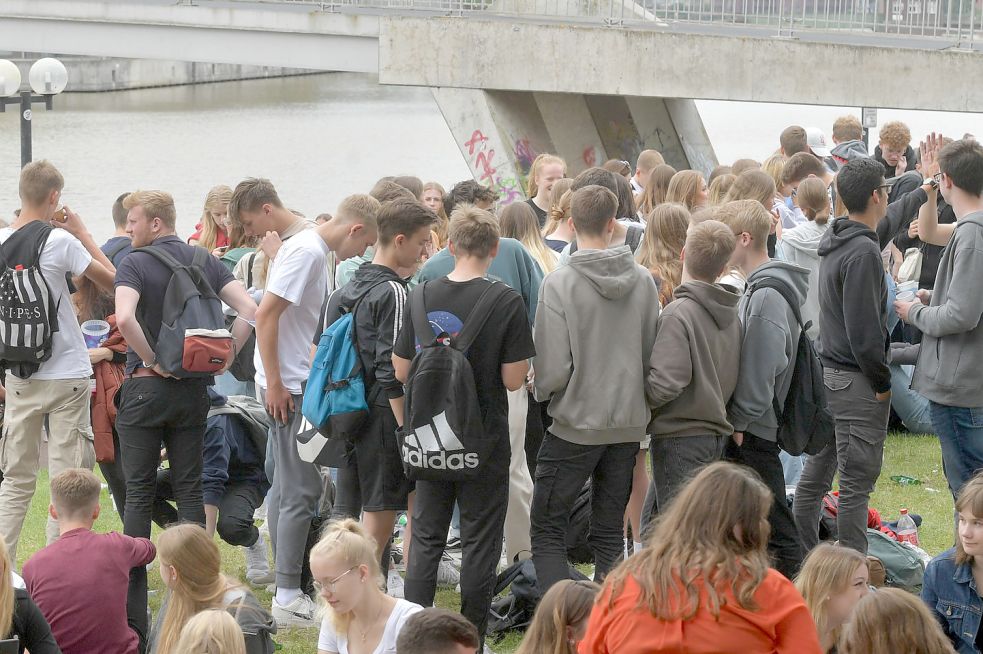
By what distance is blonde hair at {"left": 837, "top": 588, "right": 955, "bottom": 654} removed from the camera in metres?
3.30

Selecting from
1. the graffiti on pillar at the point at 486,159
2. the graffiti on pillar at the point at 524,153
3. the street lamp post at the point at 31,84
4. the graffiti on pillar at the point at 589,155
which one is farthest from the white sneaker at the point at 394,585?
the graffiti on pillar at the point at 589,155

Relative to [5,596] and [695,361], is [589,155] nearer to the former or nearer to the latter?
[695,361]

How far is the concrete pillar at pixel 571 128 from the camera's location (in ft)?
52.7

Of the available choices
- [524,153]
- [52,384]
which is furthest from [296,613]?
[524,153]

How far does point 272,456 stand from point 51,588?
1.69 metres

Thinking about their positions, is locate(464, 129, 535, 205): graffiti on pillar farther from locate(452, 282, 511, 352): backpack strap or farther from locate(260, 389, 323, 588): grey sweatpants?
locate(452, 282, 511, 352): backpack strap

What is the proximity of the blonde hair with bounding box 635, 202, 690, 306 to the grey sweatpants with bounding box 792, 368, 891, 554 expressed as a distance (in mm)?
873

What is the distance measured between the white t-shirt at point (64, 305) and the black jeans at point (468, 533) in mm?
1968

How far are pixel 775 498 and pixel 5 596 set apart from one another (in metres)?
2.98

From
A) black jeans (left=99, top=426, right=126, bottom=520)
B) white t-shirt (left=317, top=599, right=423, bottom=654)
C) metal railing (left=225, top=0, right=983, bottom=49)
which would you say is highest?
metal railing (left=225, top=0, right=983, bottom=49)

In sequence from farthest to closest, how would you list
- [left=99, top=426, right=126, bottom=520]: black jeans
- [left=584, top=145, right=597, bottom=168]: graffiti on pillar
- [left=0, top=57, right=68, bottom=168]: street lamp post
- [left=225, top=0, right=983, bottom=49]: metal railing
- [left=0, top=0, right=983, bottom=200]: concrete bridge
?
[left=584, top=145, right=597, bottom=168]: graffiti on pillar
[left=225, top=0, right=983, bottom=49]: metal railing
[left=0, top=0, right=983, bottom=200]: concrete bridge
[left=0, top=57, right=68, bottom=168]: street lamp post
[left=99, top=426, right=126, bottom=520]: black jeans

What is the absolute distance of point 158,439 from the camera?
545cm

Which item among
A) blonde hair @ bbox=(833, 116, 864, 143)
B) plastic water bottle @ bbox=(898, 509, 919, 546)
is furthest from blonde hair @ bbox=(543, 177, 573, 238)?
blonde hair @ bbox=(833, 116, 864, 143)

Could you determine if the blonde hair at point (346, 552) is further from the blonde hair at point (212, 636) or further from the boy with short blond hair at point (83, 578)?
the boy with short blond hair at point (83, 578)
